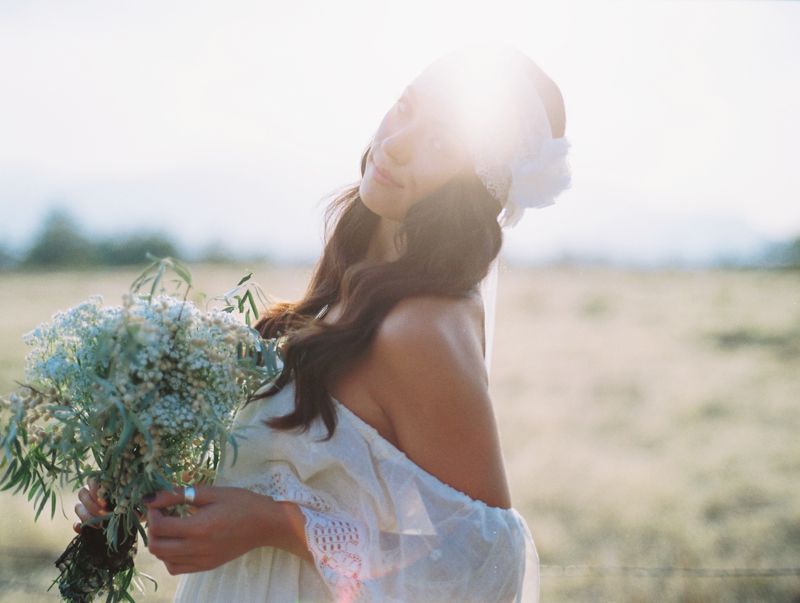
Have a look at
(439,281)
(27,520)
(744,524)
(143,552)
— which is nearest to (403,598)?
(439,281)

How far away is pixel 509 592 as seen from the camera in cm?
202

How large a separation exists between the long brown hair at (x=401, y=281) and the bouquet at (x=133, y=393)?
0.11 metres

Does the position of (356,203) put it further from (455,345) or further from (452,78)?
(455,345)

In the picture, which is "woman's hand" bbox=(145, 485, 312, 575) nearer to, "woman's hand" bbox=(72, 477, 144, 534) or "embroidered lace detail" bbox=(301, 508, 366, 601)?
"embroidered lace detail" bbox=(301, 508, 366, 601)

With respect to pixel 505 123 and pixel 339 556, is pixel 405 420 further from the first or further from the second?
pixel 505 123

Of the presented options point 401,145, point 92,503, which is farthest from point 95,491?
point 401,145

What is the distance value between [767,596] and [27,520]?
18.0 ft

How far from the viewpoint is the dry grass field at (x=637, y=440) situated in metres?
5.96

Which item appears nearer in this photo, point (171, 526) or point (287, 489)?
point (171, 526)

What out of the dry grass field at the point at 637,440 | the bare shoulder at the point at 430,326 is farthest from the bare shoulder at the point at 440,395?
the dry grass field at the point at 637,440

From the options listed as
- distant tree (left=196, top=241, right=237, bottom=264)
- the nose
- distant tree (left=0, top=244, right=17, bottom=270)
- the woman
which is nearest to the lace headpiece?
the woman

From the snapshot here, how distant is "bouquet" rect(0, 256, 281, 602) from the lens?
70.0 inches

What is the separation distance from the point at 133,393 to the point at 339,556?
0.62 meters

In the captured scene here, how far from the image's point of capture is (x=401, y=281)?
2092 mm
